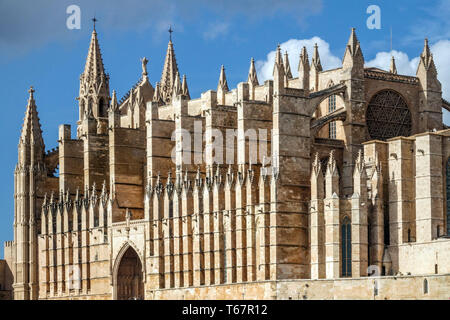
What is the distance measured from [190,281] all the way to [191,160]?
27.4 ft

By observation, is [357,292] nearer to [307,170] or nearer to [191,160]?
[307,170]

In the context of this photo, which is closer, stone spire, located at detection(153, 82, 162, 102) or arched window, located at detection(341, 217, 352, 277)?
arched window, located at detection(341, 217, 352, 277)

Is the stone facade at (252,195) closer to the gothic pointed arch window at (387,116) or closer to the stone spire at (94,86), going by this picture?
the gothic pointed arch window at (387,116)

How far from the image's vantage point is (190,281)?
8125 cm

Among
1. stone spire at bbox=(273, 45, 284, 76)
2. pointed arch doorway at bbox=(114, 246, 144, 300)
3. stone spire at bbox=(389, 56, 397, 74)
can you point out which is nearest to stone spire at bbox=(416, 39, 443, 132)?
stone spire at bbox=(389, 56, 397, 74)

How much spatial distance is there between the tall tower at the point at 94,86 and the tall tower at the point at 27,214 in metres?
5.93

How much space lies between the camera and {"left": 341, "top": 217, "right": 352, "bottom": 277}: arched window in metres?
73.3

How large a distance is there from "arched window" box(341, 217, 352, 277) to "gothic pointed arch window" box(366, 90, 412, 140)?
9224mm

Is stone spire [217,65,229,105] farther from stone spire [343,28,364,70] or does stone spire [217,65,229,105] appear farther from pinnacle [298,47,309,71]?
stone spire [343,28,364,70]

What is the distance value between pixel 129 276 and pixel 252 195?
584 inches

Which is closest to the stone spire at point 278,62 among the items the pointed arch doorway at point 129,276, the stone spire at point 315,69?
the stone spire at point 315,69

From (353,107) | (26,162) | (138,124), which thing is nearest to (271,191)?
(353,107)
